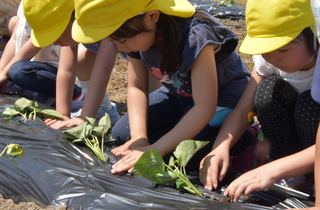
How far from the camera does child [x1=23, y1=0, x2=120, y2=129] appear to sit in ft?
6.87

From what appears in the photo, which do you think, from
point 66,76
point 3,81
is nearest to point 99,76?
point 66,76

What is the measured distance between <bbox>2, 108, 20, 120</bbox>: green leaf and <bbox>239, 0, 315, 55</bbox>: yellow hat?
1160mm

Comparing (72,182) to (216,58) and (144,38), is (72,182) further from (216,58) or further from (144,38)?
(216,58)

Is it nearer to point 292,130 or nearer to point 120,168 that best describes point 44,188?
point 120,168

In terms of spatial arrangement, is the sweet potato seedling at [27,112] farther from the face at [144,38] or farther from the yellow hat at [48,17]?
the face at [144,38]

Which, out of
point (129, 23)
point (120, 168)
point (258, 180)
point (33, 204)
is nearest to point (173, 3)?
point (129, 23)

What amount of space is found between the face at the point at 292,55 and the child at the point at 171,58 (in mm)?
266

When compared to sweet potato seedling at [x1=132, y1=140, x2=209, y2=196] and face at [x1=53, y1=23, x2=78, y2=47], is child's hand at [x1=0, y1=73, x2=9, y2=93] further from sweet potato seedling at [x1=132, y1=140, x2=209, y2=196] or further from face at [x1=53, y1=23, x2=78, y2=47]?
sweet potato seedling at [x1=132, y1=140, x2=209, y2=196]

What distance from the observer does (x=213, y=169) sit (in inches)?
62.8

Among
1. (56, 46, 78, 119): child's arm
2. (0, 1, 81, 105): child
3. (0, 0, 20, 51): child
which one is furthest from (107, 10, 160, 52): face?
(0, 0, 20, 51): child

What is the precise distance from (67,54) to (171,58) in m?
0.82

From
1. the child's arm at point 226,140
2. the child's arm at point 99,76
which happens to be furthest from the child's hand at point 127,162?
the child's arm at point 99,76

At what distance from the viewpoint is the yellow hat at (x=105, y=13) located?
5.47ft

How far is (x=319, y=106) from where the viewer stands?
1670 millimetres
